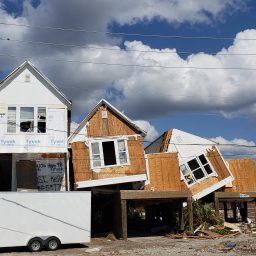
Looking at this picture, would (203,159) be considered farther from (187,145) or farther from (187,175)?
(187,175)

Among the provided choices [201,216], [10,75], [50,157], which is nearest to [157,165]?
[201,216]

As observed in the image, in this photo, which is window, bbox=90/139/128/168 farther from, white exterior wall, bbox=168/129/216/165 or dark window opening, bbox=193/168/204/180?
dark window opening, bbox=193/168/204/180

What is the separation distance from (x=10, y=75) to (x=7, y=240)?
1162 cm

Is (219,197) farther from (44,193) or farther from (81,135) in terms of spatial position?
(44,193)

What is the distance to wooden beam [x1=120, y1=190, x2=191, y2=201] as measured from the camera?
30828mm

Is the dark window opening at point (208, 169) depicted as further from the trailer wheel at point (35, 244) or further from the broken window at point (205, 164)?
the trailer wheel at point (35, 244)

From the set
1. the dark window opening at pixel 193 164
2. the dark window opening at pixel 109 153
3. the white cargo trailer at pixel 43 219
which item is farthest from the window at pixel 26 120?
the dark window opening at pixel 193 164

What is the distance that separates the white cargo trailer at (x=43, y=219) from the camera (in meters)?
24.0

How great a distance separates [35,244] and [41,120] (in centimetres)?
918

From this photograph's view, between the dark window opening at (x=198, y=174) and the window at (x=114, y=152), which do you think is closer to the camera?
the window at (x=114, y=152)

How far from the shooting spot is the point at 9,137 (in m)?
29.8

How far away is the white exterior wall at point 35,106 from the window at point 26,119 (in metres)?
0.27

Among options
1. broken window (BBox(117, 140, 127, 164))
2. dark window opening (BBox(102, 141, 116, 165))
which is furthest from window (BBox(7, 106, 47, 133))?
broken window (BBox(117, 140, 127, 164))

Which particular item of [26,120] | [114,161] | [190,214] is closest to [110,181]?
[114,161]
